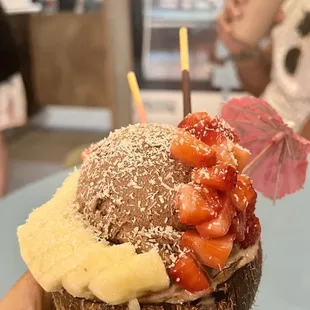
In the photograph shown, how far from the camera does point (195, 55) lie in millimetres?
2592

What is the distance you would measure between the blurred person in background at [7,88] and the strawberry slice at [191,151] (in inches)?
74.8

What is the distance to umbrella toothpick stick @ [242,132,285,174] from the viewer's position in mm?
919

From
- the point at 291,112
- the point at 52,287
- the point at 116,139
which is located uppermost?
→ the point at 116,139

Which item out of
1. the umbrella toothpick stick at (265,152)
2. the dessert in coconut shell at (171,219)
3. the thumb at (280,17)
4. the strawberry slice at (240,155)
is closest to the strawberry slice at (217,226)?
the dessert in coconut shell at (171,219)

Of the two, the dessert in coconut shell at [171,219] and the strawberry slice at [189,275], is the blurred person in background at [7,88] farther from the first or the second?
the strawberry slice at [189,275]

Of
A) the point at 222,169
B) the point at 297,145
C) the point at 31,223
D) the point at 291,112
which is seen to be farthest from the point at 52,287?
the point at 291,112

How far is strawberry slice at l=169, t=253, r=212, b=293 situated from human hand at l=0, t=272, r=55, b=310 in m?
0.28

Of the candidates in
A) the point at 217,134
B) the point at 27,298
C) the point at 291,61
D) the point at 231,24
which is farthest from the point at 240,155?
the point at 231,24

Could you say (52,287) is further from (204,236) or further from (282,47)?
(282,47)

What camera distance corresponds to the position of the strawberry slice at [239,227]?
74 centimetres

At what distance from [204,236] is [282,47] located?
1169 mm

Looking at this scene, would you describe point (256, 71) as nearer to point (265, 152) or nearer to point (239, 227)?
point (265, 152)

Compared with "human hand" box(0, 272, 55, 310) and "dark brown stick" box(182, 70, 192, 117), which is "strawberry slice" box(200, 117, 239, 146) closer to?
"dark brown stick" box(182, 70, 192, 117)

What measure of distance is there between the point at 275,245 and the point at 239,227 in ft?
1.43
